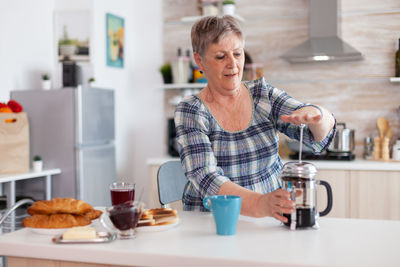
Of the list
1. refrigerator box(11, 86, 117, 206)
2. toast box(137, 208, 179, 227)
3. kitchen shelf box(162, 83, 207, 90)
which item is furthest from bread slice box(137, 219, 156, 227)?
kitchen shelf box(162, 83, 207, 90)

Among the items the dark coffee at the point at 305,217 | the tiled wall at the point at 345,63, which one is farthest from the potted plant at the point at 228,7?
the dark coffee at the point at 305,217

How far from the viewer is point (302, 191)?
4.59 feet

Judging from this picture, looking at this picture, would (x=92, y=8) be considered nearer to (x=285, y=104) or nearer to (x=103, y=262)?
(x=285, y=104)

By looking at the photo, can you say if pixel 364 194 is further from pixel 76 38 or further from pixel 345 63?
pixel 76 38

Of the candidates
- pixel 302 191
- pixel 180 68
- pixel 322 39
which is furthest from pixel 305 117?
pixel 180 68

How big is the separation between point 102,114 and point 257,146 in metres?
2.31

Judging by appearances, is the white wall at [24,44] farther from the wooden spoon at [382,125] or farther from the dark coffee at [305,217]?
the dark coffee at [305,217]

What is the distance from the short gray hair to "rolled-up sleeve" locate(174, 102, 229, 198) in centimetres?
24

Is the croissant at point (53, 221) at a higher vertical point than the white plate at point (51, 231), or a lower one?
higher

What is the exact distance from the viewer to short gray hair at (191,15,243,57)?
174cm

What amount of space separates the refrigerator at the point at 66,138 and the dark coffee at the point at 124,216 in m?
2.37

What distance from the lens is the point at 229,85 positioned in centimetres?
177

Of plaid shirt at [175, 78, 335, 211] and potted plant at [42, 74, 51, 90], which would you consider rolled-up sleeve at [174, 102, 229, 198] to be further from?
potted plant at [42, 74, 51, 90]

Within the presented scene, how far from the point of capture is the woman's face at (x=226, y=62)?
1.75m
